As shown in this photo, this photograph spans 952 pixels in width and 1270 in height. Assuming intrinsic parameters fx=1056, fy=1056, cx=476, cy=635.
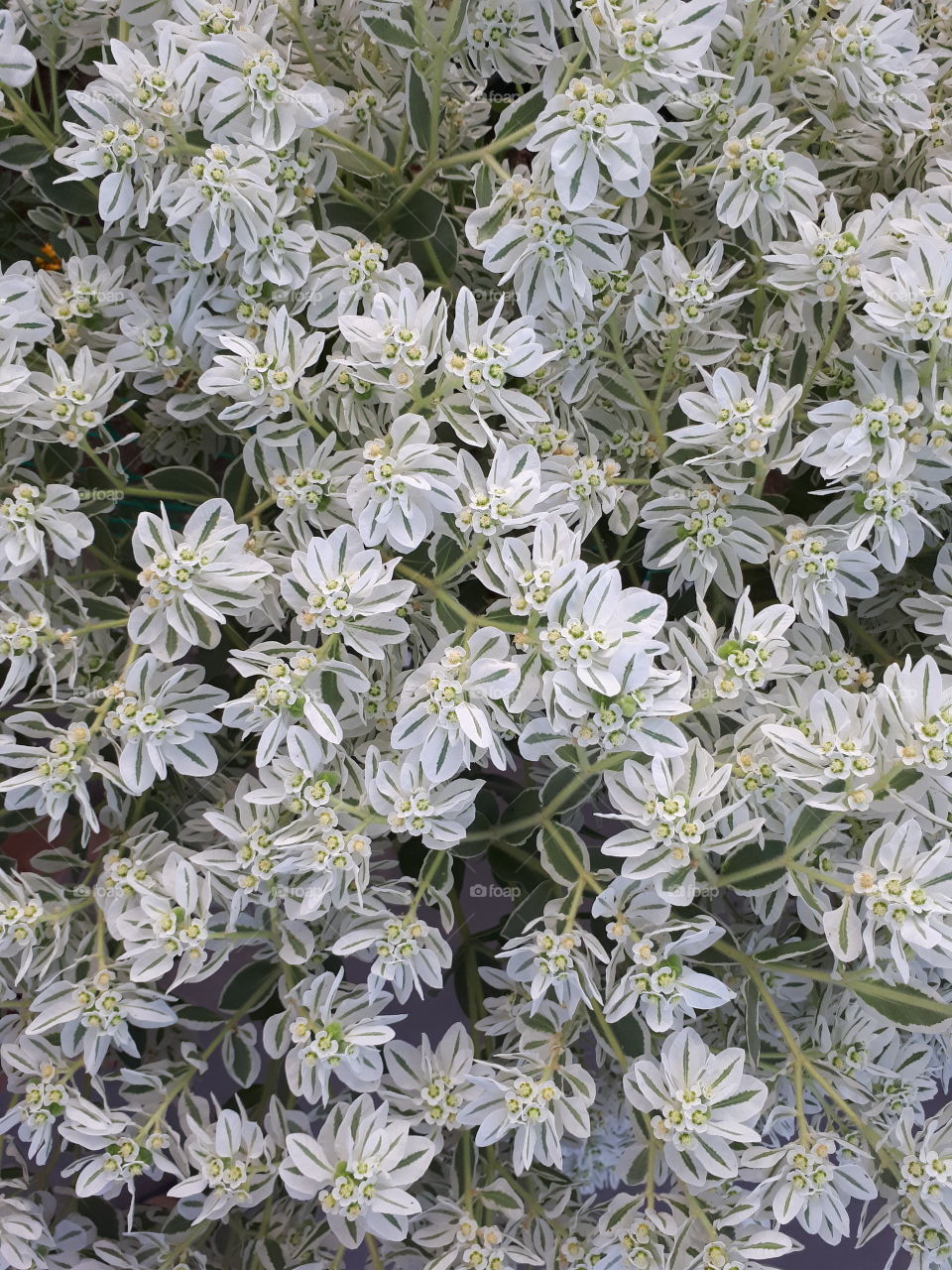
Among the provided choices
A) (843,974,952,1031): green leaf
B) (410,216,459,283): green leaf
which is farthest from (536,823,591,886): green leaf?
(410,216,459,283): green leaf

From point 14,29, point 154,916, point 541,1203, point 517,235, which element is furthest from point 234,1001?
point 14,29

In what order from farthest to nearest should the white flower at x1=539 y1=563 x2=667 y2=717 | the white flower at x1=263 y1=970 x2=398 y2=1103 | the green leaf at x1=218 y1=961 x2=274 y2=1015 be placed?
the green leaf at x1=218 y1=961 x2=274 y2=1015 < the white flower at x1=263 y1=970 x2=398 y2=1103 < the white flower at x1=539 y1=563 x2=667 y2=717

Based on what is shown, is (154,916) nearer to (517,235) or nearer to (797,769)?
(797,769)

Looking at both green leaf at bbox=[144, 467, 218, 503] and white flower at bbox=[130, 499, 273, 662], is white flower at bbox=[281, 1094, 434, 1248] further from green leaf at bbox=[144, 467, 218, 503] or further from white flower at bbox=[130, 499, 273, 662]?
green leaf at bbox=[144, 467, 218, 503]

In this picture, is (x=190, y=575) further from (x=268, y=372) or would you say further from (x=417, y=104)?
(x=417, y=104)

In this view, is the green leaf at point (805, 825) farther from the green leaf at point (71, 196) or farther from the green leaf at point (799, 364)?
the green leaf at point (71, 196)

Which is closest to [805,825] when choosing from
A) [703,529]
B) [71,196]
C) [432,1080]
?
[703,529]
